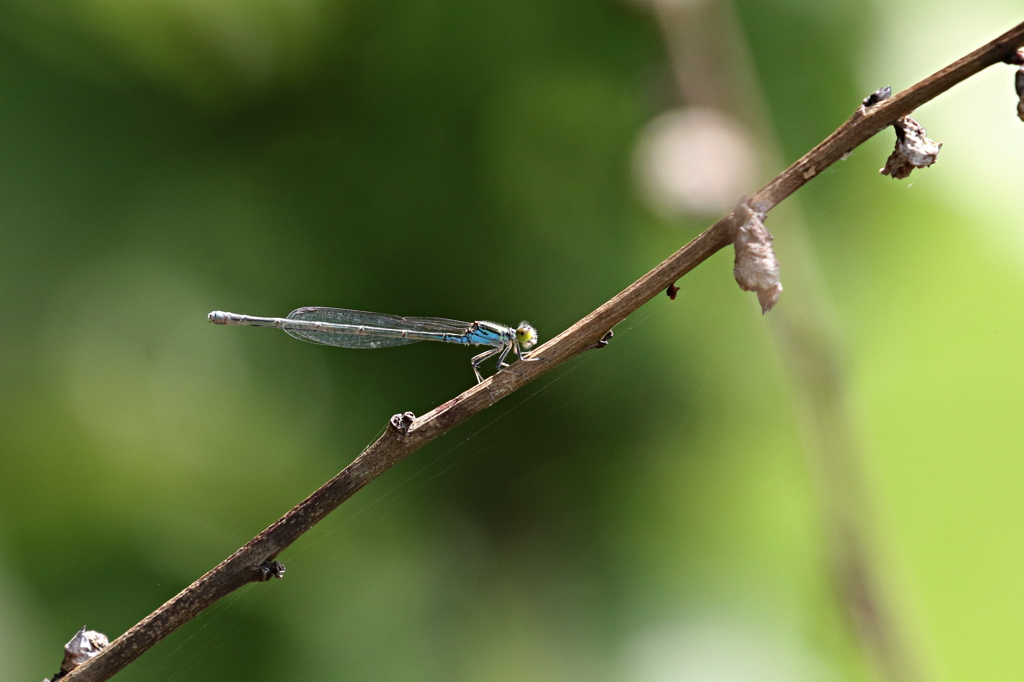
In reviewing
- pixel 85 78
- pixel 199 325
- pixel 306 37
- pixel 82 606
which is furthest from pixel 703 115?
pixel 82 606

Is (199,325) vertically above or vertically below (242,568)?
above

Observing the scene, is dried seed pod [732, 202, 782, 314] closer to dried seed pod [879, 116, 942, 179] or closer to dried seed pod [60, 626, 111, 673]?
dried seed pod [879, 116, 942, 179]

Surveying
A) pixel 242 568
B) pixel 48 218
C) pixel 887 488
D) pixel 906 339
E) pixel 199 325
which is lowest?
pixel 242 568

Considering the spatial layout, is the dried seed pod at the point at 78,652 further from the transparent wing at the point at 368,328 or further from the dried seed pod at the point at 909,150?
the dried seed pod at the point at 909,150

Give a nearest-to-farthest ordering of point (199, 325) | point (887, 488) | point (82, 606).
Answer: point (887, 488) < point (82, 606) < point (199, 325)

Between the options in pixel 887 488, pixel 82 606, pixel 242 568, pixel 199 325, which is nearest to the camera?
pixel 242 568

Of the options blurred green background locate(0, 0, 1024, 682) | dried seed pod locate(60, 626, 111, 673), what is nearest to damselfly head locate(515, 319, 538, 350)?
blurred green background locate(0, 0, 1024, 682)

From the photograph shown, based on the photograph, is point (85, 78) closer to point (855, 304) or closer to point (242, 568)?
point (242, 568)

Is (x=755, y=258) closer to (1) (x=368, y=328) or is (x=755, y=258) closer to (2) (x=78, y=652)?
(2) (x=78, y=652)

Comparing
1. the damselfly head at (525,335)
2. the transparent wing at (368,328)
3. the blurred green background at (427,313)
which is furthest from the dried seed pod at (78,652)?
the damselfly head at (525,335)
